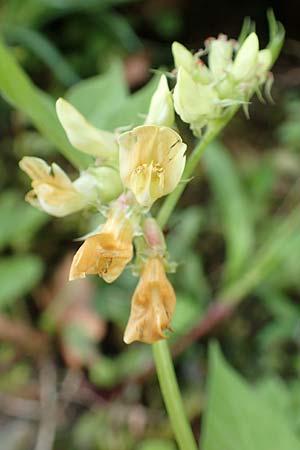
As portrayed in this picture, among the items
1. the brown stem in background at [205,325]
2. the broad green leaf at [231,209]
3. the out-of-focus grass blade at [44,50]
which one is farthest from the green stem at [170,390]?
the out-of-focus grass blade at [44,50]

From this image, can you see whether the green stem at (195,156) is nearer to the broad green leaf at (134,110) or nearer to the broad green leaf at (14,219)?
the broad green leaf at (134,110)

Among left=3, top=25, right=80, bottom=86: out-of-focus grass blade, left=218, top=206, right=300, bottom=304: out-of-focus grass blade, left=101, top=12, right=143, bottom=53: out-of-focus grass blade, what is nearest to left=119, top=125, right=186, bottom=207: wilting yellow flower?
left=218, top=206, right=300, bottom=304: out-of-focus grass blade

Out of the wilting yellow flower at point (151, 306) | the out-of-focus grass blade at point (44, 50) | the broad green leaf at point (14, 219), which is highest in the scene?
the wilting yellow flower at point (151, 306)

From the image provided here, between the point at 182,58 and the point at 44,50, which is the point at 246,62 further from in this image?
the point at 44,50

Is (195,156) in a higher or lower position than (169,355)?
higher

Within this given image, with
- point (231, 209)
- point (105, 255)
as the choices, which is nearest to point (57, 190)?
point (105, 255)

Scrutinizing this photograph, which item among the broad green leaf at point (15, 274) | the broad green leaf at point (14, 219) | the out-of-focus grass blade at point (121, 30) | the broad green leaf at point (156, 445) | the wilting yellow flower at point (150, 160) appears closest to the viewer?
the wilting yellow flower at point (150, 160)

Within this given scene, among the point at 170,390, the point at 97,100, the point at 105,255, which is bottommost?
the point at 170,390
